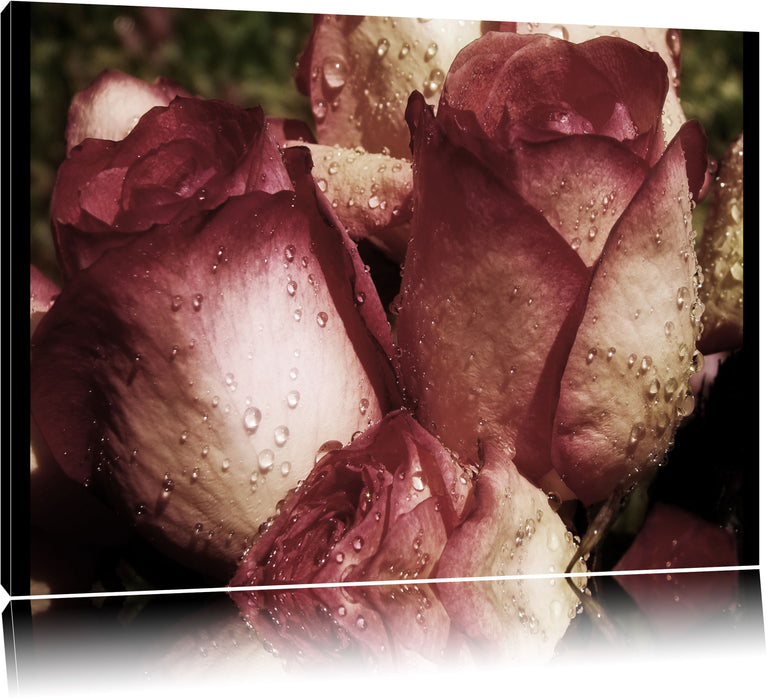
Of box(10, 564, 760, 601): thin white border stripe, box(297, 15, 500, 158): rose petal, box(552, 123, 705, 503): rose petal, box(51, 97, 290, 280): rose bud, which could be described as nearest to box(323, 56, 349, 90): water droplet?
box(297, 15, 500, 158): rose petal

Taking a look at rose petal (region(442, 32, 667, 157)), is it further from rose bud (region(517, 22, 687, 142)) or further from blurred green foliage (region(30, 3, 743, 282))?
blurred green foliage (region(30, 3, 743, 282))

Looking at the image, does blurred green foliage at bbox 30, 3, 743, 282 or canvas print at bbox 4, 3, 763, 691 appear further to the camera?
blurred green foliage at bbox 30, 3, 743, 282

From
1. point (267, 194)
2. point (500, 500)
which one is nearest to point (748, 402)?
point (500, 500)

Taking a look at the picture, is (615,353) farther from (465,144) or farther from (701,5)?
(701,5)

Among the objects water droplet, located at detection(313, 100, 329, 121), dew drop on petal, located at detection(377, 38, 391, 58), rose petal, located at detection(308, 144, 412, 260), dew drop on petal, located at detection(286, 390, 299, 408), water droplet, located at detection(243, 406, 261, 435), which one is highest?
dew drop on petal, located at detection(377, 38, 391, 58)

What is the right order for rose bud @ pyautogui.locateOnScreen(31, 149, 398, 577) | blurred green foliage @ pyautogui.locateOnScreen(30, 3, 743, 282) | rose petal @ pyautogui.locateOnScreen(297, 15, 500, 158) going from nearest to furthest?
rose bud @ pyautogui.locateOnScreen(31, 149, 398, 577)
rose petal @ pyautogui.locateOnScreen(297, 15, 500, 158)
blurred green foliage @ pyautogui.locateOnScreen(30, 3, 743, 282)

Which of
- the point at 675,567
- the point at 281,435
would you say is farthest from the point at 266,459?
the point at 675,567
